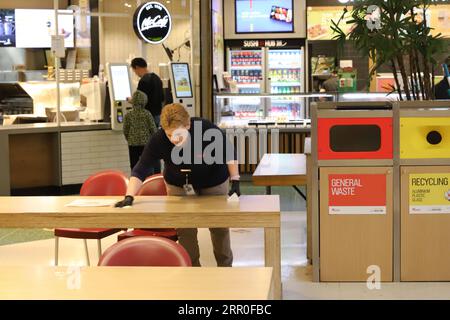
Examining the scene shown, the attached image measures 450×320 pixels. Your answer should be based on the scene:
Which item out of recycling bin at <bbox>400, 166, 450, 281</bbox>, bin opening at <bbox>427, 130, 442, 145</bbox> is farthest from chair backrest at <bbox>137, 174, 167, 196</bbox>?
bin opening at <bbox>427, 130, 442, 145</bbox>

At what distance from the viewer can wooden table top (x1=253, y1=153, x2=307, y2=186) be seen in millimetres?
6801

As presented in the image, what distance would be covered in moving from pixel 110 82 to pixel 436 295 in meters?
6.46

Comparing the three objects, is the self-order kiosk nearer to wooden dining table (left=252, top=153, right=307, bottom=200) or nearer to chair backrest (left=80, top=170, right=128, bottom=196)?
wooden dining table (left=252, top=153, right=307, bottom=200)

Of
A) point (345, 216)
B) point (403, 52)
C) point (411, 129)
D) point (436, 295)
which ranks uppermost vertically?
point (403, 52)

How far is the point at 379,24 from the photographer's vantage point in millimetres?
6797

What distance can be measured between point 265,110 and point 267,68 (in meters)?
3.06

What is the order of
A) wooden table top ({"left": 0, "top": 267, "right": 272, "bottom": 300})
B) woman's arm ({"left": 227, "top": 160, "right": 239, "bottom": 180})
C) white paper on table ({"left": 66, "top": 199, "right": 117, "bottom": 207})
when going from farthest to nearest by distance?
woman's arm ({"left": 227, "top": 160, "right": 239, "bottom": 180}), white paper on table ({"left": 66, "top": 199, "right": 117, "bottom": 207}), wooden table top ({"left": 0, "top": 267, "right": 272, "bottom": 300})

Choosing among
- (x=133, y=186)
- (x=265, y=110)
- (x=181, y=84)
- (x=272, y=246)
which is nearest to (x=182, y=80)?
(x=181, y=84)

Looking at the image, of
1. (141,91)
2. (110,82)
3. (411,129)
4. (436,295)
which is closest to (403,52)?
(411,129)

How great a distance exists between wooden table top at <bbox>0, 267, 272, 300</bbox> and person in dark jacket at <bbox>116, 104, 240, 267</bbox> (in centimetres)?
194

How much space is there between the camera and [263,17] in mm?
14930

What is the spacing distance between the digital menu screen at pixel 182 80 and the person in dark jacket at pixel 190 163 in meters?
6.44

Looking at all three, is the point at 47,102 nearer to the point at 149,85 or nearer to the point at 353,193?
the point at 149,85

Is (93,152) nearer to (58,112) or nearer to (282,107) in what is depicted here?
(58,112)
